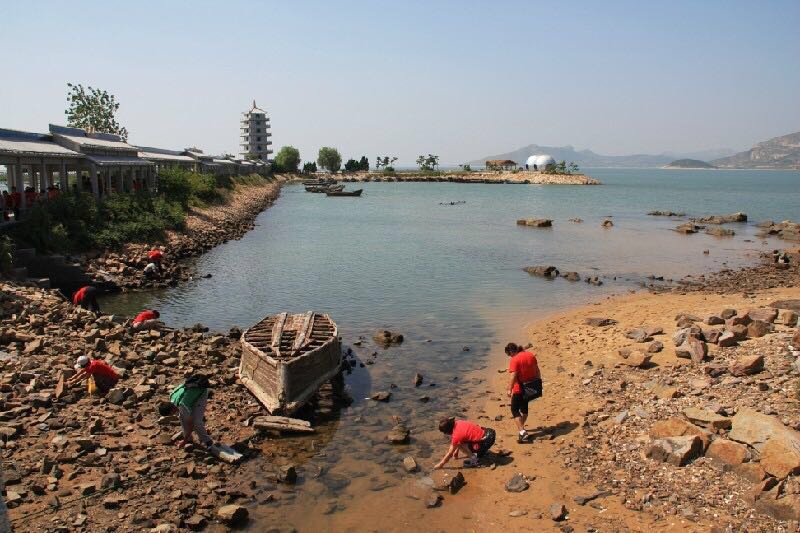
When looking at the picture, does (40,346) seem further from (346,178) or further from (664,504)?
(346,178)

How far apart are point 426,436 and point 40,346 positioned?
10.3 meters

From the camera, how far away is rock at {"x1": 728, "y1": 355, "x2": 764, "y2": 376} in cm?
1241

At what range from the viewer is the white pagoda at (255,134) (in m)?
175

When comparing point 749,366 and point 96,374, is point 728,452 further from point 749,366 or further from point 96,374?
point 96,374

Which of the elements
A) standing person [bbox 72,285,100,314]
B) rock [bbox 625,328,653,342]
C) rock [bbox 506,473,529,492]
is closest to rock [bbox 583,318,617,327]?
rock [bbox 625,328,653,342]

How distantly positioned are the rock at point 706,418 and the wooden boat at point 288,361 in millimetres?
8381

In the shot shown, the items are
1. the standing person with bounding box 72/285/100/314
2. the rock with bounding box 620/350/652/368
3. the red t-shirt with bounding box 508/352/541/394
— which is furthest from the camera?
the standing person with bounding box 72/285/100/314

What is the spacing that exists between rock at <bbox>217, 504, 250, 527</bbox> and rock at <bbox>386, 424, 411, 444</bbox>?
3925mm

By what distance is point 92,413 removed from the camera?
→ 12250 mm

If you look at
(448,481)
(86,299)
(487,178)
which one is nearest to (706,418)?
(448,481)

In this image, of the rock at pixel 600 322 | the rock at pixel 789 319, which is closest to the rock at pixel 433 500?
the rock at pixel 789 319

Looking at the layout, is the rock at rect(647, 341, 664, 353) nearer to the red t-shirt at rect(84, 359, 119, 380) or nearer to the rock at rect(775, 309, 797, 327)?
the rock at rect(775, 309, 797, 327)

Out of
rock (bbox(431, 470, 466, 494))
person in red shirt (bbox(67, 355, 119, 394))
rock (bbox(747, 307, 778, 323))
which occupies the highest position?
rock (bbox(747, 307, 778, 323))

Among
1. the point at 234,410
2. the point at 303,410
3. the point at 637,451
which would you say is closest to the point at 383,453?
the point at 303,410
